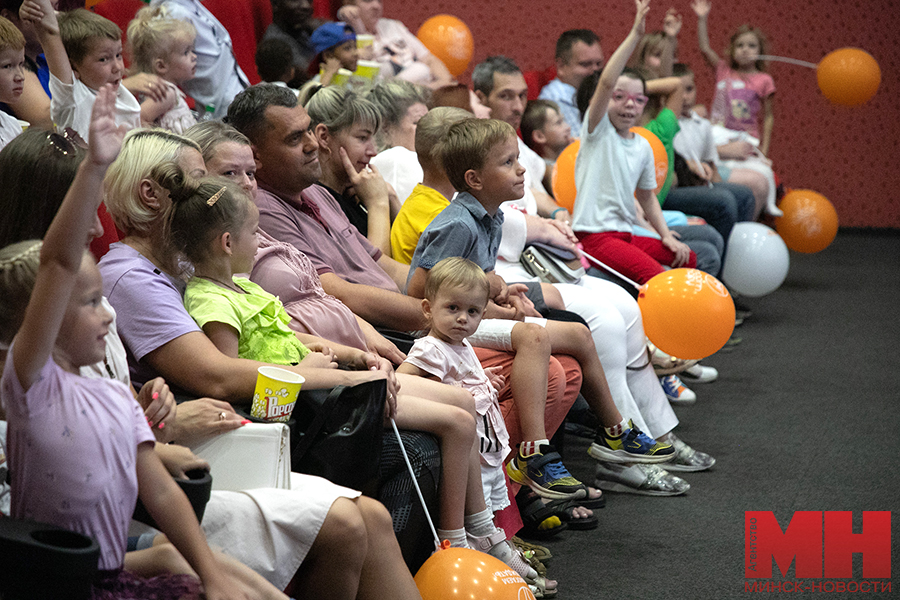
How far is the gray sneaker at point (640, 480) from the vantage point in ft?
9.14

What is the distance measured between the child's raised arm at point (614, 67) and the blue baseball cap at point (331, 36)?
130 cm

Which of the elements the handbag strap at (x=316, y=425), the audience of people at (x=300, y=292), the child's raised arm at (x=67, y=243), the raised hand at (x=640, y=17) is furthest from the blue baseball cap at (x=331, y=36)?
the child's raised arm at (x=67, y=243)

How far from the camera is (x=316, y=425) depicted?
170 centimetres

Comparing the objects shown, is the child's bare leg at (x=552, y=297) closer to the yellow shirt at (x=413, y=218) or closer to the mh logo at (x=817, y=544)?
the yellow shirt at (x=413, y=218)

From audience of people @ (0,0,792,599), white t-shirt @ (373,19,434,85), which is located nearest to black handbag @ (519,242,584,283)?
audience of people @ (0,0,792,599)

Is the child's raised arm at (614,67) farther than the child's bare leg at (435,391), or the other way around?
the child's raised arm at (614,67)

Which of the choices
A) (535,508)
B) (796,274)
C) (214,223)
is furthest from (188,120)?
(796,274)

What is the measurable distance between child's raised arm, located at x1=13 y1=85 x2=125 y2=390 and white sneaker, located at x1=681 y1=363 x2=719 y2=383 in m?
3.25

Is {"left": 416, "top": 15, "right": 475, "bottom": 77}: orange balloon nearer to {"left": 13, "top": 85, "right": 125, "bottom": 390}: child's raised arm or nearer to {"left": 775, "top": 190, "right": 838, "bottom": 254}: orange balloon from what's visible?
{"left": 775, "top": 190, "right": 838, "bottom": 254}: orange balloon

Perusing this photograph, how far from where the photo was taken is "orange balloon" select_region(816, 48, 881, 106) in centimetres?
613

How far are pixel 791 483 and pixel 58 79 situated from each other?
2423mm

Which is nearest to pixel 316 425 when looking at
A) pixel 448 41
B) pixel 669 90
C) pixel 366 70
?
pixel 366 70

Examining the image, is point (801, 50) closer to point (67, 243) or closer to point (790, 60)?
point (790, 60)

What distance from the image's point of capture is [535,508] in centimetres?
248
